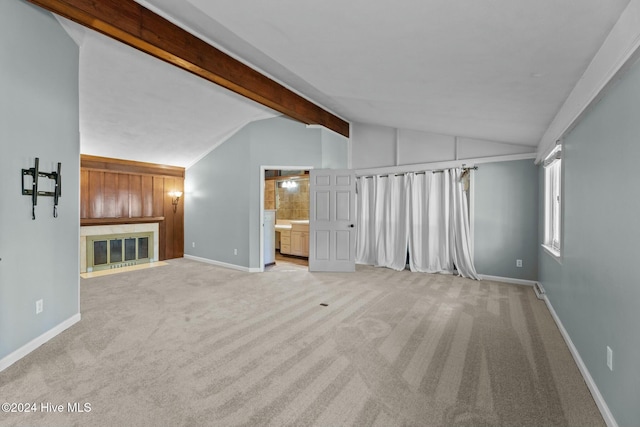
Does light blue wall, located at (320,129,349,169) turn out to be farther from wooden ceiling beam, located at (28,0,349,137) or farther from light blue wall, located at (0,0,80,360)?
light blue wall, located at (0,0,80,360)

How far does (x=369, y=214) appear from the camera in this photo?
6.11 meters

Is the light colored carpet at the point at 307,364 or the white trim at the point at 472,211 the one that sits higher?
the white trim at the point at 472,211

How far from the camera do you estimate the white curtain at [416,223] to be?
5062 mm

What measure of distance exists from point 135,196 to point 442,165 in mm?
6473

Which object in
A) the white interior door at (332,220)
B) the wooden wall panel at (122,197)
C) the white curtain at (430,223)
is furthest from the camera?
the wooden wall panel at (122,197)

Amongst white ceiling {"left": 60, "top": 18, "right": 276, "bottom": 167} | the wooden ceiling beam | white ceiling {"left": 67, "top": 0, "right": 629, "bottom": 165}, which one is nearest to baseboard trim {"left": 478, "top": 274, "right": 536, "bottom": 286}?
white ceiling {"left": 67, "top": 0, "right": 629, "bottom": 165}

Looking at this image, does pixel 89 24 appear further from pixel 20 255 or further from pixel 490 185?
pixel 490 185

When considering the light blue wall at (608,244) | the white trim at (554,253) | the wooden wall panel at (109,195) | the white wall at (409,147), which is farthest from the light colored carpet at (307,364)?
the wooden wall panel at (109,195)

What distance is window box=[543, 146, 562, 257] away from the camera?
358 cm

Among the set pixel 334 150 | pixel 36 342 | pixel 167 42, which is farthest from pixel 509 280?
pixel 36 342

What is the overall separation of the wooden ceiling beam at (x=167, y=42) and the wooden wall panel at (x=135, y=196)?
4123mm

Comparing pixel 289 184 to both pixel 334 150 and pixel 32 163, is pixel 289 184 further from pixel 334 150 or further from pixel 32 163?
pixel 32 163

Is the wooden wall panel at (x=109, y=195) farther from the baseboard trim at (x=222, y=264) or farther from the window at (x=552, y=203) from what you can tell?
the window at (x=552, y=203)

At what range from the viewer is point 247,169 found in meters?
5.70
